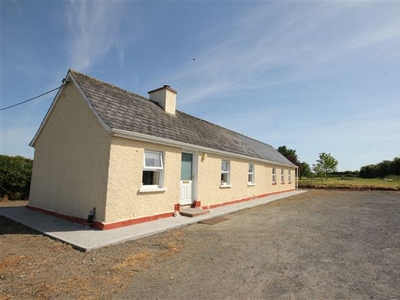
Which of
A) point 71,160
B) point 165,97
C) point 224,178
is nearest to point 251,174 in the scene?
point 224,178

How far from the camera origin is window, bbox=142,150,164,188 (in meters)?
9.16

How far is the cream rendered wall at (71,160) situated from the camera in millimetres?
8086

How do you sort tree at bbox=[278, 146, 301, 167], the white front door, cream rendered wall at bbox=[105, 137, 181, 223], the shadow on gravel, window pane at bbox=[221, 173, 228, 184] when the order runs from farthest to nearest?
tree at bbox=[278, 146, 301, 167] < window pane at bbox=[221, 173, 228, 184] < the white front door < cream rendered wall at bbox=[105, 137, 181, 223] < the shadow on gravel

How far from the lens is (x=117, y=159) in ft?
26.2

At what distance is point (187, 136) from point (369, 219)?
28.1 feet

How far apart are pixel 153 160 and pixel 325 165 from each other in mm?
43507

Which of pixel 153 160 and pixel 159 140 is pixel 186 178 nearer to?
pixel 153 160

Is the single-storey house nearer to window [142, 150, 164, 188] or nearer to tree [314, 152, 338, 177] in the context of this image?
window [142, 150, 164, 188]

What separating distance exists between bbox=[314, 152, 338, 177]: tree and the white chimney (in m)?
40.1

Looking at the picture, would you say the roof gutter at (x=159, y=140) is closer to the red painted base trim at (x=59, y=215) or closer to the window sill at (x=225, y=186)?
the window sill at (x=225, y=186)

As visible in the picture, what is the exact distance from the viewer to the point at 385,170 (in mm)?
51844

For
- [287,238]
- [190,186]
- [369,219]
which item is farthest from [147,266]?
[369,219]

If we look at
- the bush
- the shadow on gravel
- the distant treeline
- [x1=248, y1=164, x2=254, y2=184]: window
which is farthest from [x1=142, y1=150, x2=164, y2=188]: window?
the distant treeline

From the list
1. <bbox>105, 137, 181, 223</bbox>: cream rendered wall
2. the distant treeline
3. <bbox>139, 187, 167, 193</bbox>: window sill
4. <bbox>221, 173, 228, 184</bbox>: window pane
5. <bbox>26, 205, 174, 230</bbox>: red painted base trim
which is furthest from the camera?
the distant treeline
